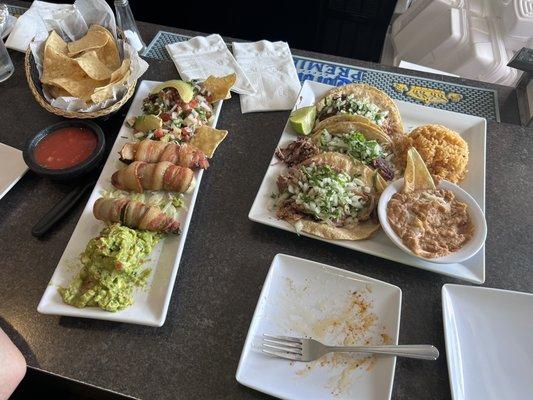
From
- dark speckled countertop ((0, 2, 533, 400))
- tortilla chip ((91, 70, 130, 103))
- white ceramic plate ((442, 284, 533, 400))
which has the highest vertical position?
tortilla chip ((91, 70, 130, 103))

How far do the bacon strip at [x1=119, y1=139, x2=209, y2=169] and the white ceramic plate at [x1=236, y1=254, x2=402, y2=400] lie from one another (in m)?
0.50

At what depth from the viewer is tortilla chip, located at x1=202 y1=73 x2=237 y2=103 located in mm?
1764

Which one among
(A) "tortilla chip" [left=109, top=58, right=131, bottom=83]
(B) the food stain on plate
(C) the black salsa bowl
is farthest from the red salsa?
(B) the food stain on plate

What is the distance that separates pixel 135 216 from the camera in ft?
4.35

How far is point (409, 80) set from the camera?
1.98m

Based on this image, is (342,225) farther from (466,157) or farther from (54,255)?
(54,255)

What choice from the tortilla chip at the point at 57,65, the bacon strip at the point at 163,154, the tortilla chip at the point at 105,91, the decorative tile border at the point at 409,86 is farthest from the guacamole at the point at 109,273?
the decorative tile border at the point at 409,86

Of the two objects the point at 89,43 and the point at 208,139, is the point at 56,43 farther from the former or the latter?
the point at 208,139

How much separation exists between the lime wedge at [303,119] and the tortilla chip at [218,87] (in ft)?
0.99

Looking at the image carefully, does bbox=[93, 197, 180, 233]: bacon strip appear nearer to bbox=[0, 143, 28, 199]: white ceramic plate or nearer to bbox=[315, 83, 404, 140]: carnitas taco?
bbox=[0, 143, 28, 199]: white ceramic plate

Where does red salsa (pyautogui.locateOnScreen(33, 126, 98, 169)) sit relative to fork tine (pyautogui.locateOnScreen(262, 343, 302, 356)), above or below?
above

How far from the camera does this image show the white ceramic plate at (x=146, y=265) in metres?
1.17

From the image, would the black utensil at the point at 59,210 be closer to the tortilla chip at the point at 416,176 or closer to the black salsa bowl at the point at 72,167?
the black salsa bowl at the point at 72,167

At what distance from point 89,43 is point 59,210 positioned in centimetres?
77
